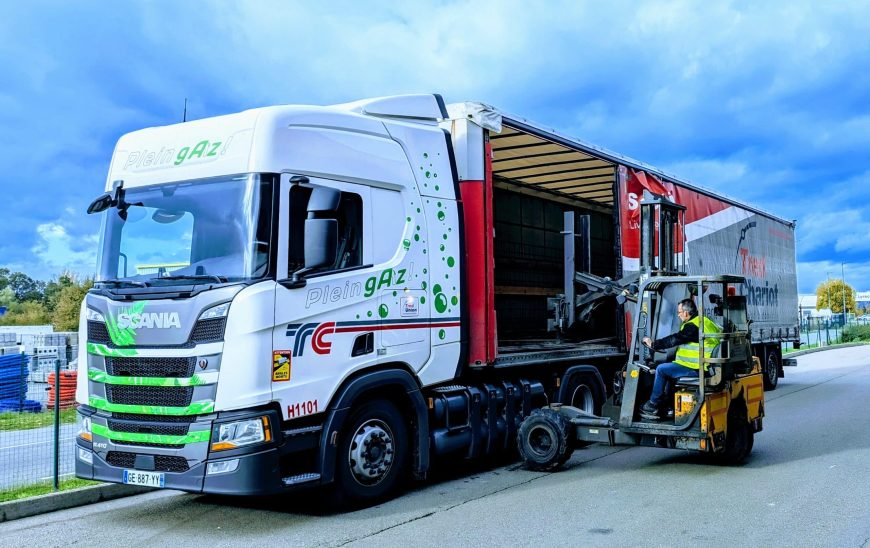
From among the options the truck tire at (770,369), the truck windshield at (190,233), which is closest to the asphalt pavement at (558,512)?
the truck windshield at (190,233)

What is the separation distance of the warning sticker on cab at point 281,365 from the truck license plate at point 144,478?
46.7 inches

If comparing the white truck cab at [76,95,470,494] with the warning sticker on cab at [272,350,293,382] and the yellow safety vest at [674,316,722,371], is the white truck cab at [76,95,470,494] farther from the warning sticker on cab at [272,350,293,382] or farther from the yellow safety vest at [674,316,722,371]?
the yellow safety vest at [674,316,722,371]

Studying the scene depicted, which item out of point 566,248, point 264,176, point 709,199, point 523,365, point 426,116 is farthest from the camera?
point 709,199

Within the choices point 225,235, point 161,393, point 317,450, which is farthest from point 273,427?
point 225,235

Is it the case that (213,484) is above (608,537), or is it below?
above

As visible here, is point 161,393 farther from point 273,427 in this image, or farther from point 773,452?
point 773,452

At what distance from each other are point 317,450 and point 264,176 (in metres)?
2.28

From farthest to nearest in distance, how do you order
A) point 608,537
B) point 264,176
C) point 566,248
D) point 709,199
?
point 709,199 < point 566,248 < point 264,176 < point 608,537

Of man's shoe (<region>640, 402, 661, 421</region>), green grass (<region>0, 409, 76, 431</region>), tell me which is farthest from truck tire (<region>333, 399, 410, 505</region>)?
green grass (<region>0, 409, 76, 431</region>)

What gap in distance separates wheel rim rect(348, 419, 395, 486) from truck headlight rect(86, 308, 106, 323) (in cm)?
234

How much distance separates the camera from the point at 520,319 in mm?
12055

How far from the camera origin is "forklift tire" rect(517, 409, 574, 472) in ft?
26.9

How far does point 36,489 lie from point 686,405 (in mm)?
6499

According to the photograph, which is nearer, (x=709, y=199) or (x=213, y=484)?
(x=213, y=484)
